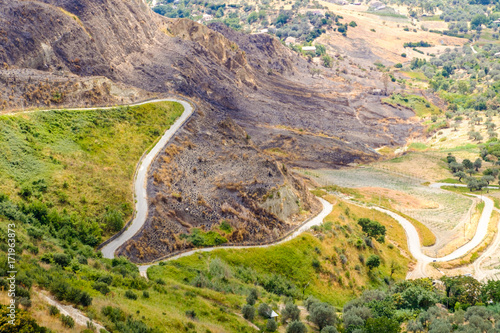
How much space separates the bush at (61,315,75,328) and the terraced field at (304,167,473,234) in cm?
5330

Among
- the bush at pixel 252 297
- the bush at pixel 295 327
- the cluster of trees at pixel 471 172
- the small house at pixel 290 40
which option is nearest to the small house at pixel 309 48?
the small house at pixel 290 40

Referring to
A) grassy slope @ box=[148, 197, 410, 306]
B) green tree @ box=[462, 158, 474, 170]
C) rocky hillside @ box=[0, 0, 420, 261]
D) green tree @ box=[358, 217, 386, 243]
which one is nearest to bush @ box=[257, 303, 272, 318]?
grassy slope @ box=[148, 197, 410, 306]

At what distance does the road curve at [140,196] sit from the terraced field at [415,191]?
32.4 meters

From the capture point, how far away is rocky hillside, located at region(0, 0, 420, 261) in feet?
158

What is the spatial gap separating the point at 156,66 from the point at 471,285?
6607cm

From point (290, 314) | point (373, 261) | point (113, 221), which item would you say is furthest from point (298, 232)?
point (113, 221)

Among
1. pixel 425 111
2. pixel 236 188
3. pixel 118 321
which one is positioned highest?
pixel 118 321

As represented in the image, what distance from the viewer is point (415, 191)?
3103 inches

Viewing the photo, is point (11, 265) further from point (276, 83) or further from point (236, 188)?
point (276, 83)

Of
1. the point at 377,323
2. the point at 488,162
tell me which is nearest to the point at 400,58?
the point at 488,162

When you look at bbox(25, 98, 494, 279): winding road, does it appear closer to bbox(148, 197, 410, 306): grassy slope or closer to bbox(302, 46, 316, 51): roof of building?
bbox(148, 197, 410, 306): grassy slope

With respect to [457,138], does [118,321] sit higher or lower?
higher

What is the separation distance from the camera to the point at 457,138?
112 metres

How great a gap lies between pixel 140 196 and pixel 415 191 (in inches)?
2031
